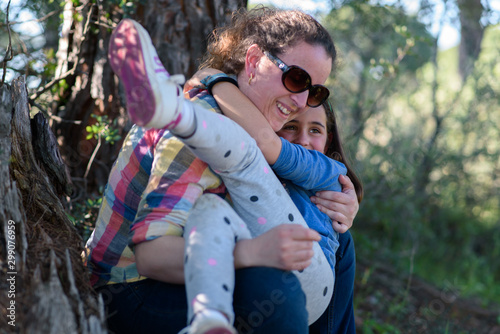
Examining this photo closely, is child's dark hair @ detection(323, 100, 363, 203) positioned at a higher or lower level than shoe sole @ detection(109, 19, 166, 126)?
lower

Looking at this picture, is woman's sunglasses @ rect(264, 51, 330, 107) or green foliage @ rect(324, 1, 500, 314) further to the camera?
green foliage @ rect(324, 1, 500, 314)

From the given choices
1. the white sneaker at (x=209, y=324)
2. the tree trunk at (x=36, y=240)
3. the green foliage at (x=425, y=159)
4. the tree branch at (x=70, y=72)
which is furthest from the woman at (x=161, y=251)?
the green foliage at (x=425, y=159)

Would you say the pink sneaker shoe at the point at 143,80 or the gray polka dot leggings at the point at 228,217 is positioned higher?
the pink sneaker shoe at the point at 143,80

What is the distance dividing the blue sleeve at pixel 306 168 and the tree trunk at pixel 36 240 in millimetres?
921

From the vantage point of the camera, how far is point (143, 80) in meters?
1.59

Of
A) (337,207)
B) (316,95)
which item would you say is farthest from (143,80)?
(337,207)

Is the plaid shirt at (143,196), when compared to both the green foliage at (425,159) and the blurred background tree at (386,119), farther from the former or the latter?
the green foliage at (425,159)

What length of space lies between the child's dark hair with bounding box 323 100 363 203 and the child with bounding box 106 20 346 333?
3.01ft

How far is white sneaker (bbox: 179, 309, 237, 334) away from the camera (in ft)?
4.69

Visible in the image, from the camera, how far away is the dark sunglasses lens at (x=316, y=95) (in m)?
2.38

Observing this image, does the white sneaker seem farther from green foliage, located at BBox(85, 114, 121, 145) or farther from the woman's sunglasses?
green foliage, located at BBox(85, 114, 121, 145)

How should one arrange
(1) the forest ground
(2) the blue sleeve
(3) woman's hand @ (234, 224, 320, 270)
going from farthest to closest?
(1) the forest ground < (2) the blue sleeve < (3) woman's hand @ (234, 224, 320, 270)

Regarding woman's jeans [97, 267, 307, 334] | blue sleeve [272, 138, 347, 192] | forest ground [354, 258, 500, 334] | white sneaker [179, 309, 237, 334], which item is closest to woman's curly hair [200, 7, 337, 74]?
blue sleeve [272, 138, 347, 192]

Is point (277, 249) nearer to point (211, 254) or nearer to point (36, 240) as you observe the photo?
point (211, 254)
